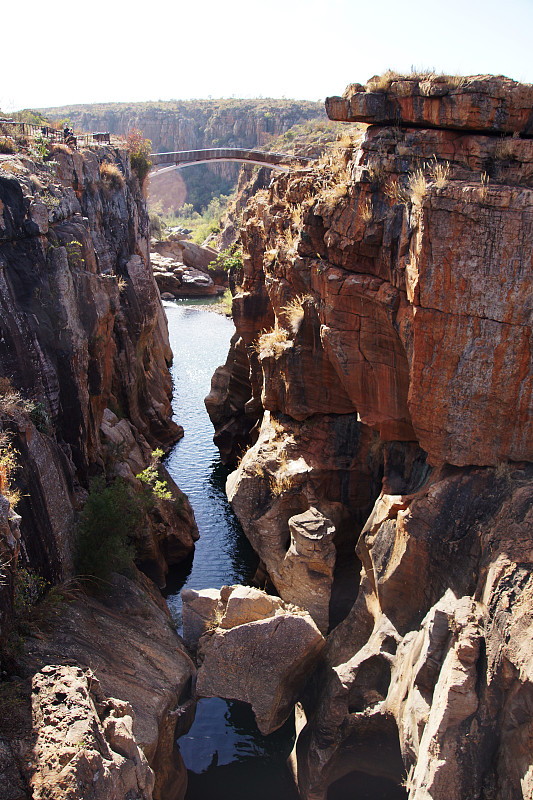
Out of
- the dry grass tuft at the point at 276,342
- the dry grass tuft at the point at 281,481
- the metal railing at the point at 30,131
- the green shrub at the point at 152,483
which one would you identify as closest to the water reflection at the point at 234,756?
the dry grass tuft at the point at 281,481

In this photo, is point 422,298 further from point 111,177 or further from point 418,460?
point 111,177

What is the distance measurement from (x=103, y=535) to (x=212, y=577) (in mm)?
7283

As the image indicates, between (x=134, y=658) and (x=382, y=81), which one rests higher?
(x=382, y=81)

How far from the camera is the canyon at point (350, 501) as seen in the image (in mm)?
10148

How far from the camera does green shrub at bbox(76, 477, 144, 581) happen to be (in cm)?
1412

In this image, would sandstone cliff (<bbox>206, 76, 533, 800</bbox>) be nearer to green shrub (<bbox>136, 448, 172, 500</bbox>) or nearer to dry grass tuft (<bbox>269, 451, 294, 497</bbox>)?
dry grass tuft (<bbox>269, 451, 294, 497</bbox>)

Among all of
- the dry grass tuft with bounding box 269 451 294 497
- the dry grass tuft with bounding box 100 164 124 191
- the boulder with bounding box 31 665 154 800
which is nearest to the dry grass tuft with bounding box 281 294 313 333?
the dry grass tuft with bounding box 269 451 294 497

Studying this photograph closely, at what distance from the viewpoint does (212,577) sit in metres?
21.0

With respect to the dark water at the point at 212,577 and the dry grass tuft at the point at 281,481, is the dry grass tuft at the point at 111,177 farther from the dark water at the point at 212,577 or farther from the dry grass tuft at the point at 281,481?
the dry grass tuft at the point at 281,481

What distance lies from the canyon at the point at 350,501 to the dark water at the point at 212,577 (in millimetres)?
971

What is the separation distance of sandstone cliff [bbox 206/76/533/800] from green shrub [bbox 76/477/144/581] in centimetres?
418

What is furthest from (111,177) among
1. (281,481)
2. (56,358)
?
(281,481)

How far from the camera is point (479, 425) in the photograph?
13094mm

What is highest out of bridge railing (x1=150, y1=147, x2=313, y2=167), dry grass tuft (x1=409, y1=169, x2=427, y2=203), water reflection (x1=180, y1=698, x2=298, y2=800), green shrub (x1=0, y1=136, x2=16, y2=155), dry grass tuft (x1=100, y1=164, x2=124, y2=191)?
bridge railing (x1=150, y1=147, x2=313, y2=167)
